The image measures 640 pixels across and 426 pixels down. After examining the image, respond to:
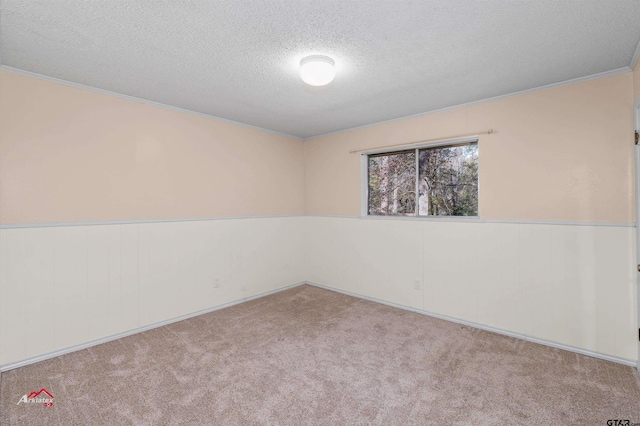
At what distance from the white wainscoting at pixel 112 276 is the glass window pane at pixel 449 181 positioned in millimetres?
2305

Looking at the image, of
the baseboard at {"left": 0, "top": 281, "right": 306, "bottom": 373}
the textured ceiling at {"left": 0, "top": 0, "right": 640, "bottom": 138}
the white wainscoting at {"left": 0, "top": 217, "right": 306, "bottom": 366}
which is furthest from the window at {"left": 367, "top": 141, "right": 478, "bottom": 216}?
the baseboard at {"left": 0, "top": 281, "right": 306, "bottom": 373}

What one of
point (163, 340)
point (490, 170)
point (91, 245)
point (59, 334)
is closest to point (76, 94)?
point (91, 245)

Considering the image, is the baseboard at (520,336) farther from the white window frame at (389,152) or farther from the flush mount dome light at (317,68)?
the flush mount dome light at (317,68)

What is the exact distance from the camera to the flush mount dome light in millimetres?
2270

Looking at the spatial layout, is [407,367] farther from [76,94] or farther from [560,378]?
[76,94]

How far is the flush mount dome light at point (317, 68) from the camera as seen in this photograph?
2270mm

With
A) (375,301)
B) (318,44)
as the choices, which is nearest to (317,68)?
(318,44)

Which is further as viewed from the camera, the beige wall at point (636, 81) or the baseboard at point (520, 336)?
the baseboard at point (520, 336)

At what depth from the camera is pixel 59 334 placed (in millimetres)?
2660

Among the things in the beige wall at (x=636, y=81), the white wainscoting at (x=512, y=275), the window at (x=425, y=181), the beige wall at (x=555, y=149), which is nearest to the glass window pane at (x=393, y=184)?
the window at (x=425, y=181)

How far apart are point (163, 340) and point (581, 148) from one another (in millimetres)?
4245

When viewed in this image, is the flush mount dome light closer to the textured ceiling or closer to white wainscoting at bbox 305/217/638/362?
the textured ceiling

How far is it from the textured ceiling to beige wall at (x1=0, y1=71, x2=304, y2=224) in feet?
0.77

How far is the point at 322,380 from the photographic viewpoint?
229 cm
